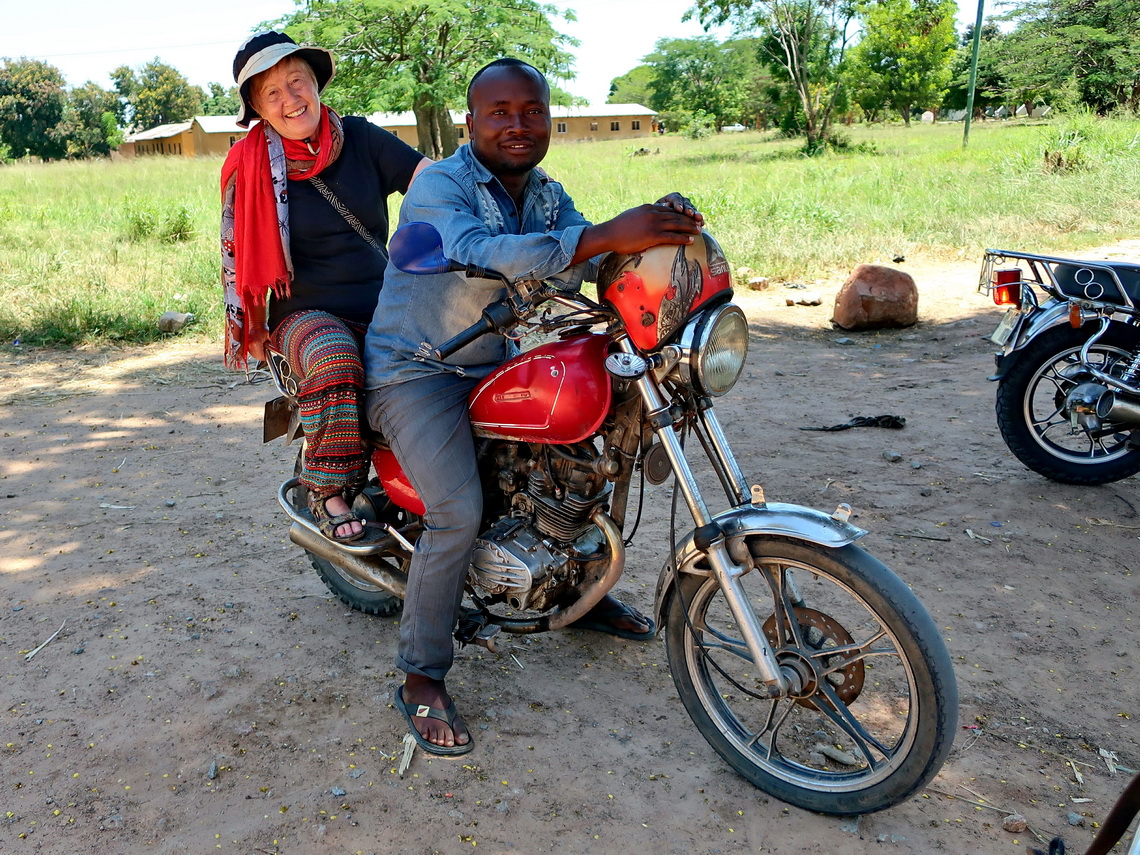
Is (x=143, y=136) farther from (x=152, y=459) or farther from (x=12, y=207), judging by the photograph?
(x=152, y=459)

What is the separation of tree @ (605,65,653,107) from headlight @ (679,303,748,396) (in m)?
96.1

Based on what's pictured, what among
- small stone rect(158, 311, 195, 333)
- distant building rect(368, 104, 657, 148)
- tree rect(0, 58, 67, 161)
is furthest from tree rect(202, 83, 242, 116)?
small stone rect(158, 311, 195, 333)

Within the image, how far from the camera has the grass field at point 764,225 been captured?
8484 millimetres

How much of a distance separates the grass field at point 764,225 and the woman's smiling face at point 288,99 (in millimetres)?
5224

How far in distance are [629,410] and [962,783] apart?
1.41 metres

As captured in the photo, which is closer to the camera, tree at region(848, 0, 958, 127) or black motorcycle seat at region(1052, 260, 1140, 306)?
black motorcycle seat at region(1052, 260, 1140, 306)

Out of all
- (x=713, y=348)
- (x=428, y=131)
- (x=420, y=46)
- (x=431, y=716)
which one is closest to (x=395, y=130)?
(x=428, y=131)

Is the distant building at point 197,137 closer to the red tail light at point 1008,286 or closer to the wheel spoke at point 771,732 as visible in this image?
the red tail light at point 1008,286

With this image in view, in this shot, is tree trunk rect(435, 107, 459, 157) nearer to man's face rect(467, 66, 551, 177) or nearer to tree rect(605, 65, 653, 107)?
man's face rect(467, 66, 551, 177)

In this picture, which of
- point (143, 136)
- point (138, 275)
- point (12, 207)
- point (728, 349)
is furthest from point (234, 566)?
point (143, 136)

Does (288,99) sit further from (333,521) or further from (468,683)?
(468,683)

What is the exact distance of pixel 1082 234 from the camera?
408 inches

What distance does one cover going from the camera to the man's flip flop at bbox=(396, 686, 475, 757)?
2.71 meters

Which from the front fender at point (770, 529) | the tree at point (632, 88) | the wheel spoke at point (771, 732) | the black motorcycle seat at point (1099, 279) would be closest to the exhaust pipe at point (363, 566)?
the front fender at point (770, 529)
